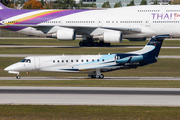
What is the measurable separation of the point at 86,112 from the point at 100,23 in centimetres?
4094

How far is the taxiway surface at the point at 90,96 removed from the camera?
72.0ft

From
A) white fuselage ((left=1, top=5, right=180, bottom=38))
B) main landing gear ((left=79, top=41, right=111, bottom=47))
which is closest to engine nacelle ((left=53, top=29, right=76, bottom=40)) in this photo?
white fuselage ((left=1, top=5, right=180, bottom=38))

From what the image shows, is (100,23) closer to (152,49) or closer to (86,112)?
(152,49)

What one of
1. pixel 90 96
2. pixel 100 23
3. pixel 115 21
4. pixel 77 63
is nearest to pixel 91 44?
pixel 100 23

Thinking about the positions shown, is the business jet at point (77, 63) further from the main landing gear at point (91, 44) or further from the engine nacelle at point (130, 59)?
the main landing gear at point (91, 44)

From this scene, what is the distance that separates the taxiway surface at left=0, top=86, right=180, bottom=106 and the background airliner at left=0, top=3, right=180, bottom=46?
3010 centimetres

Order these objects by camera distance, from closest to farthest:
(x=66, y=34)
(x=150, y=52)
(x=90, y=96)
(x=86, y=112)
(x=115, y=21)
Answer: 1. (x=86, y=112)
2. (x=90, y=96)
3. (x=150, y=52)
4. (x=66, y=34)
5. (x=115, y=21)

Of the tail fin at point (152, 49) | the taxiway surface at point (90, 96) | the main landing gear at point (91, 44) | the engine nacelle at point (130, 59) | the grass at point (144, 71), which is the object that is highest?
the tail fin at point (152, 49)

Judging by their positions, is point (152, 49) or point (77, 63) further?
point (152, 49)

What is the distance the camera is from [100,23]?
5931 centimetres

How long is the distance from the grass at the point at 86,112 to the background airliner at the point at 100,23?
3624 cm

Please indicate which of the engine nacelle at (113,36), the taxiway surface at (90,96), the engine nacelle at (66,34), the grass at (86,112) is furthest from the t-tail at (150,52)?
the engine nacelle at (66,34)

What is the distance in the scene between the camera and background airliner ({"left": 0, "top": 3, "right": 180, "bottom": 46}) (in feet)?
186

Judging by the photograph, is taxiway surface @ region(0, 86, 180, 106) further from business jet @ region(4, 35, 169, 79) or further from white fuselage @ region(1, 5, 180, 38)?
white fuselage @ region(1, 5, 180, 38)
